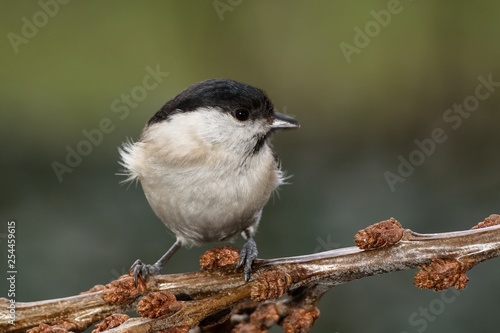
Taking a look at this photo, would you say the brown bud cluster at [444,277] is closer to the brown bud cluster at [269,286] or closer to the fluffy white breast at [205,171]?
the brown bud cluster at [269,286]

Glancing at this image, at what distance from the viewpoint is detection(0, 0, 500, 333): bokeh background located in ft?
6.95

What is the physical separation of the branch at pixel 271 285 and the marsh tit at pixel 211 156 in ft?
0.80

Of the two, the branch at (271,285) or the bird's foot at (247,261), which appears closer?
the branch at (271,285)

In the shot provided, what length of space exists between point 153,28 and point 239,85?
0.83 m

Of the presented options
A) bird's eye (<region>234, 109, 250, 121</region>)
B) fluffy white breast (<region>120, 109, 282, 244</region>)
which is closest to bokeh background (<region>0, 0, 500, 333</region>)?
fluffy white breast (<region>120, 109, 282, 244</region>)

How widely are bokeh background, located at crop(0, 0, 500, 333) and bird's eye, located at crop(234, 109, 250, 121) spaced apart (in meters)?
0.66

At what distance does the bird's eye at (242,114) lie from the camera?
156 centimetres

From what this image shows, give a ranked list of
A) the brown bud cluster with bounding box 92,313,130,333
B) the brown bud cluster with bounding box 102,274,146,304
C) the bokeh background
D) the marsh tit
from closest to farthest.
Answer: the brown bud cluster with bounding box 92,313,130,333
the brown bud cluster with bounding box 102,274,146,304
the marsh tit
the bokeh background

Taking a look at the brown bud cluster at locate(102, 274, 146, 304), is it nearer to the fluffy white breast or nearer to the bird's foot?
the bird's foot

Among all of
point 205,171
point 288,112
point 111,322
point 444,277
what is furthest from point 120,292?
point 288,112

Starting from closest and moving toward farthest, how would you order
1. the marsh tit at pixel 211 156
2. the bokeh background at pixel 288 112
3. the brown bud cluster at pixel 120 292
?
the brown bud cluster at pixel 120 292 → the marsh tit at pixel 211 156 → the bokeh background at pixel 288 112

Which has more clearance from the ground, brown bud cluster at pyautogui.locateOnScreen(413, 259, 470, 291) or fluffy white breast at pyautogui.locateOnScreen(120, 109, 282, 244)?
fluffy white breast at pyautogui.locateOnScreen(120, 109, 282, 244)

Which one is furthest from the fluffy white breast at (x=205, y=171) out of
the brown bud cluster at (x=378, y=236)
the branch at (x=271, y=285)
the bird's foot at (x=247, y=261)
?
the brown bud cluster at (x=378, y=236)

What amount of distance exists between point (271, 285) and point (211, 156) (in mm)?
461
